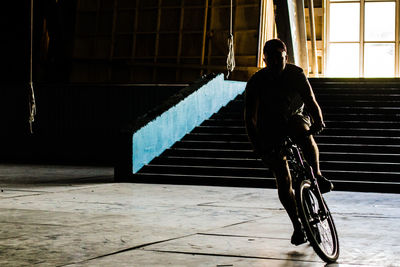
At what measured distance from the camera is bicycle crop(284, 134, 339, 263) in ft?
17.3

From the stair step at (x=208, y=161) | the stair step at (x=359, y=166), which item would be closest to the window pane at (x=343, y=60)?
the stair step at (x=208, y=161)

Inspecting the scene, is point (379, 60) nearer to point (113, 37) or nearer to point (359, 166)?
point (113, 37)

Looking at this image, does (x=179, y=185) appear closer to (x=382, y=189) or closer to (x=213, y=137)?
(x=213, y=137)

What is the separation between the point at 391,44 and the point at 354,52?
1394mm

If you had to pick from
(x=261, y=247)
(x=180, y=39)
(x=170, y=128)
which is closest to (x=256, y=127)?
(x=261, y=247)

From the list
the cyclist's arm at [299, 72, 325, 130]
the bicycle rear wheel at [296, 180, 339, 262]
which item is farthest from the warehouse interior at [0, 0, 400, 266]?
the cyclist's arm at [299, 72, 325, 130]

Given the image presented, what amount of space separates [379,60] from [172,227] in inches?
790

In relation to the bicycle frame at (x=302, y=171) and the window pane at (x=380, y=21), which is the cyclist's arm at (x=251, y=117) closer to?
the bicycle frame at (x=302, y=171)

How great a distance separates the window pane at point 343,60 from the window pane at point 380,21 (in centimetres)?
72

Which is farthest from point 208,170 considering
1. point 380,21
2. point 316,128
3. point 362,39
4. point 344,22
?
point 344,22

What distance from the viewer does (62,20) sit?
21875mm

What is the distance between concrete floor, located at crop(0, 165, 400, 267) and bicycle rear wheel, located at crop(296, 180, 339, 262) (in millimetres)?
128

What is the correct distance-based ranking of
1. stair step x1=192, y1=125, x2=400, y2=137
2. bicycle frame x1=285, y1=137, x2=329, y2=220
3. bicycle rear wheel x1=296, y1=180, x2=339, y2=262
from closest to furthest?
1. bicycle rear wheel x1=296, y1=180, x2=339, y2=262
2. bicycle frame x1=285, y1=137, x2=329, y2=220
3. stair step x1=192, y1=125, x2=400, y2=137

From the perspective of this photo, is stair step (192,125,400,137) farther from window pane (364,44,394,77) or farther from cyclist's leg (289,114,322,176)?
window pane (364,44,394,77)
